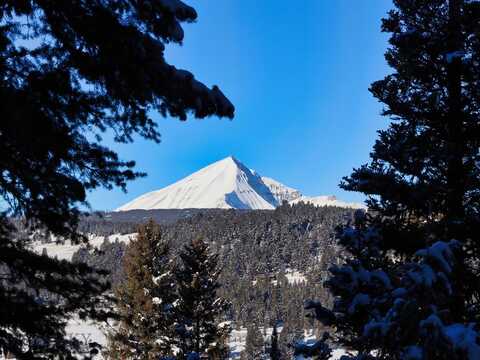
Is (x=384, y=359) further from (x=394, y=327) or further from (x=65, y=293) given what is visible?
(x=65, y=293)

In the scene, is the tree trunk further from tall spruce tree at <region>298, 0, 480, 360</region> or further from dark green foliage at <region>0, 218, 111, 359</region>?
dark green foliage at <region>0, 218, 111, 359</region>

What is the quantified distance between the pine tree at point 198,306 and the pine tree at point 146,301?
0.96 meters

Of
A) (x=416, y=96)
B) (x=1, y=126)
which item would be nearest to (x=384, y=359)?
(x=1, y=126)

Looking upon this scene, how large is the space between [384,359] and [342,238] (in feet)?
15.8

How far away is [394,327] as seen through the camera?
4.16 meters

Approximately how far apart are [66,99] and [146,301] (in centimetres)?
1771

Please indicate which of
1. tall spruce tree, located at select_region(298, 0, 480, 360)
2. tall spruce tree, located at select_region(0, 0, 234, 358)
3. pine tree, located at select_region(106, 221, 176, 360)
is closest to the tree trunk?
tall spruce tree, located at select_region(298, 0, 480, 360)

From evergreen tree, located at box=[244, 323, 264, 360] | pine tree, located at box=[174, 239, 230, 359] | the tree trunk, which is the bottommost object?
evergreen tree, located at box=[244, 323, 264, 360]

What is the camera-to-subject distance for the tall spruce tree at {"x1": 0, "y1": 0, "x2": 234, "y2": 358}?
4.41m

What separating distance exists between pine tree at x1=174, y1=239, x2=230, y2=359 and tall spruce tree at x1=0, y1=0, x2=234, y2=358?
14081 mm

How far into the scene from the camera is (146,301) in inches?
821

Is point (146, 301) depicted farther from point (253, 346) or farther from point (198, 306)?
point (253, 346)

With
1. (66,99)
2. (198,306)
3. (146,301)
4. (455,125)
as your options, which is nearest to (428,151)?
(455,125)

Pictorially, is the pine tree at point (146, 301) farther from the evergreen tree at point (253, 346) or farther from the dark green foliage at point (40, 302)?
the evergreen tree at point (253, 346)
